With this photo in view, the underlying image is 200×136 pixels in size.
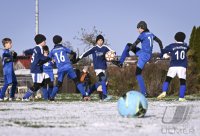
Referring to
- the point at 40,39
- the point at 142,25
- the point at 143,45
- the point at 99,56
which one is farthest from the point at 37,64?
the point at 142,25

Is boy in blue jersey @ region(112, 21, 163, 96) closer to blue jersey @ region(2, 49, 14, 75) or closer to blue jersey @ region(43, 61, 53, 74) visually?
blue jersey @ region(43, 61, 53, 74)

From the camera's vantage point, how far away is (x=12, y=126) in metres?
7.93

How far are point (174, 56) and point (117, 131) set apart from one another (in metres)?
9.31

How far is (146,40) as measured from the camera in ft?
53.5

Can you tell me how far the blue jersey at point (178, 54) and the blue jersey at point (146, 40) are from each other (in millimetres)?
641

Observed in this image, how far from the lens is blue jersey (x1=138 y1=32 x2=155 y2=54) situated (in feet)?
53.4

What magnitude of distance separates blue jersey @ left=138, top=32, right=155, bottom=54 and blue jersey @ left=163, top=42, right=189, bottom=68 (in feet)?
2.10

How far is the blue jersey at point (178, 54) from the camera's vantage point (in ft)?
52.9

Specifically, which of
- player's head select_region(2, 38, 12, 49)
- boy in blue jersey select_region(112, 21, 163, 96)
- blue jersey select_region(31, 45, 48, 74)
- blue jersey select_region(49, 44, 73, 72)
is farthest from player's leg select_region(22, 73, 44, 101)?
boy in blue jersey select_region(112, 21, 163, 96)

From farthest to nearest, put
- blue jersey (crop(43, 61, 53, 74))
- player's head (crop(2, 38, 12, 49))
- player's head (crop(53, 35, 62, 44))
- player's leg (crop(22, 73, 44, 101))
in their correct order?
blue jersey (crop(43, 61, 53, 74)) < player's head (crop(2, 38, 12, 49)) < player's leg (crop(22, 73, 44, 101)) < player's head (crop(53, 35, 62, 44))

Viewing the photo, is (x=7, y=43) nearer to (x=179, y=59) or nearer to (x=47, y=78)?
(x=47, y=78)

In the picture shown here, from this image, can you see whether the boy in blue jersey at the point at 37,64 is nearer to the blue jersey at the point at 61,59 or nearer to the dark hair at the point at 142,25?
the blue jersey at the point at 61,59

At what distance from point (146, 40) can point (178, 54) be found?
3.50ft

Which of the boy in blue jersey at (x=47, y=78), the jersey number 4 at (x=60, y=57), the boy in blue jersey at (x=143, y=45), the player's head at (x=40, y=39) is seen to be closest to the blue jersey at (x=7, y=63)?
the player's head at (x=40, y=39)
